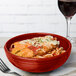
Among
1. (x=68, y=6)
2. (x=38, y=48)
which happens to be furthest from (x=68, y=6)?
(x=38, y=48)

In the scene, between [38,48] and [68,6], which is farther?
[68,6]

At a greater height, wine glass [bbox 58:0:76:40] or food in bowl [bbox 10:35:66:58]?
wine glass [bbox 58:0:76:40]

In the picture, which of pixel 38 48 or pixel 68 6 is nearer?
pixel 38 48

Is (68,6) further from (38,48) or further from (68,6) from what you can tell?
(38,48)

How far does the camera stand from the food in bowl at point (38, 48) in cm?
102

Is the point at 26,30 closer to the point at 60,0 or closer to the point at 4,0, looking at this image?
the point at 4,0

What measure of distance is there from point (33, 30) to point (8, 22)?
11.8 inches

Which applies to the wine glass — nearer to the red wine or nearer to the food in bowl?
the red wine

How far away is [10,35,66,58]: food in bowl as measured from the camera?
102cm

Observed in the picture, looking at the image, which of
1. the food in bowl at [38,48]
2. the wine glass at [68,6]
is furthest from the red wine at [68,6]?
the food in bowl at [38,48]

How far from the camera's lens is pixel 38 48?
1.06m

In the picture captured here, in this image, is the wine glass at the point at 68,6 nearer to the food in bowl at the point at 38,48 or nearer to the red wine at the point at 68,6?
the red wine at the point at 68,6

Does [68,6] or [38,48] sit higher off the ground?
[68,6]

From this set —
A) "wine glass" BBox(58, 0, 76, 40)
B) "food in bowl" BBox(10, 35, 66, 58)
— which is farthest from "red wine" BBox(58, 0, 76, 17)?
"food in bowl" BBox(10, 35, 66, 58)
